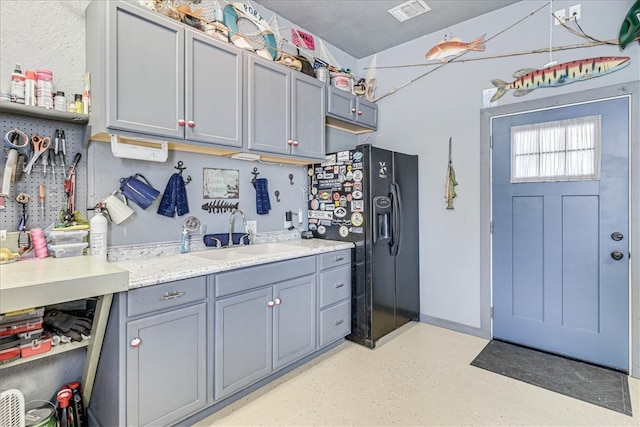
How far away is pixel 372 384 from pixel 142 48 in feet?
8.60

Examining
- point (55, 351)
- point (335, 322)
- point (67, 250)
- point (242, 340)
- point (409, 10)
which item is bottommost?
point (335, 322)

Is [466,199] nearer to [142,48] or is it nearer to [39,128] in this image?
[142,48]

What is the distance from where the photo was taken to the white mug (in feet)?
6.56

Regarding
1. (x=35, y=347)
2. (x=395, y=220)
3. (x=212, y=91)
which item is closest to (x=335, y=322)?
(x=395, y=220)

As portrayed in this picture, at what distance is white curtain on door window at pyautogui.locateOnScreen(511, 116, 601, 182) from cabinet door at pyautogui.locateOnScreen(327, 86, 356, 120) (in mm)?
1534

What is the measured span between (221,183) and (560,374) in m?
3.01

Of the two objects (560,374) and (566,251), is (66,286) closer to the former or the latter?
(560,374)

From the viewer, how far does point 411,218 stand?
3.38 metres

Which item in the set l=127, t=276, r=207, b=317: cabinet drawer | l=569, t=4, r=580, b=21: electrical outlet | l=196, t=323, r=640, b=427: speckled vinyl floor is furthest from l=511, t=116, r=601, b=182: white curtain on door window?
l=127, t=276, r=207, b=317: cabinet drawer

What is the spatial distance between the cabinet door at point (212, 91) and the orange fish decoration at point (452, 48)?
6.82 ft

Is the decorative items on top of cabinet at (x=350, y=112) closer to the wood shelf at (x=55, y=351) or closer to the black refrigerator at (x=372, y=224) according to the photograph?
the black refrigerator at (x=372, y=224)

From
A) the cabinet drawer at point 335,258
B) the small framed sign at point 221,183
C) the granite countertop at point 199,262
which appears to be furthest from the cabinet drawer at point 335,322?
the small framed sign at point 221,183

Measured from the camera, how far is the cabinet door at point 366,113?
3.45 m

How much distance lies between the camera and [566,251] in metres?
2.64
